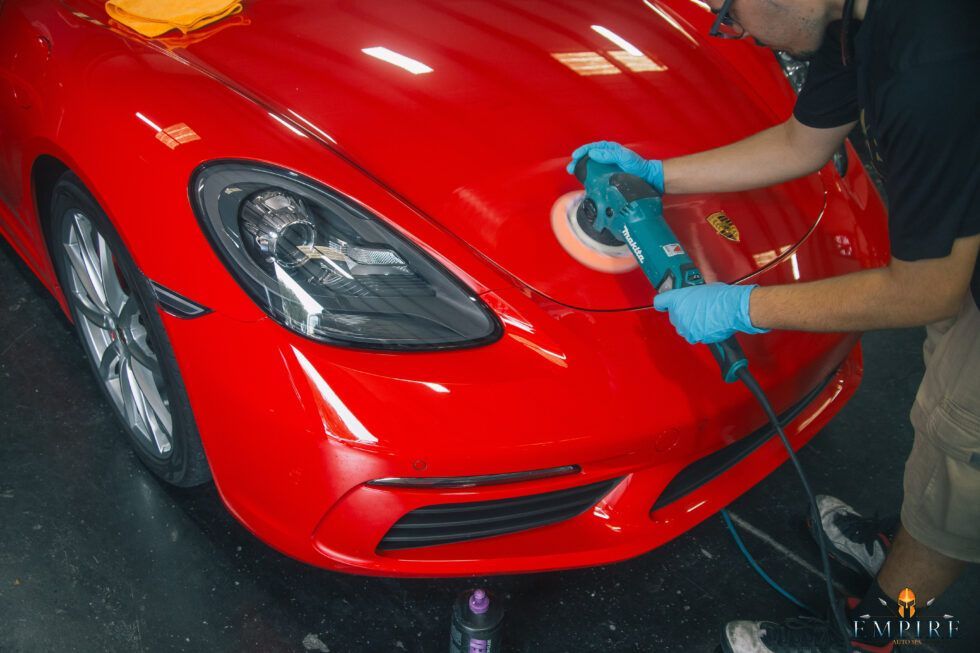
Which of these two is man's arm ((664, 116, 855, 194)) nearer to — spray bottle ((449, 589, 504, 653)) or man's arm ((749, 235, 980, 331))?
man's arm ((749, 235, 980, 331))

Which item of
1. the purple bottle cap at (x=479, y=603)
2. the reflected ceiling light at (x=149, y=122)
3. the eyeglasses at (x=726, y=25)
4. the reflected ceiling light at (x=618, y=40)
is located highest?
the eyeglasses at (x=726, y=25)

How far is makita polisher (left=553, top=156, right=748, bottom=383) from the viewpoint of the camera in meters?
1.60

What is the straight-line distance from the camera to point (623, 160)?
1771 mm

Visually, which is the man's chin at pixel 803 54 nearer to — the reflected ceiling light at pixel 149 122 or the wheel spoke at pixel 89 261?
the reflected ceiling light at pixel 149 122

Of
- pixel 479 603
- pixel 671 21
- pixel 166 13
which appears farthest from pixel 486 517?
pixel 671 21

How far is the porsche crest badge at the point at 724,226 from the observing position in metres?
1.82

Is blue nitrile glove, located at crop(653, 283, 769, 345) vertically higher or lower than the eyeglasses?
lower

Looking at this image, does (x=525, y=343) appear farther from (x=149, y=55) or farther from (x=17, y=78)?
(x=17, y=78)

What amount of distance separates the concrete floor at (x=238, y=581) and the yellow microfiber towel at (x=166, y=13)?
87 centimetres

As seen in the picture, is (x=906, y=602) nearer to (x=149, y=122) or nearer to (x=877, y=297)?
(x=877, y=297)

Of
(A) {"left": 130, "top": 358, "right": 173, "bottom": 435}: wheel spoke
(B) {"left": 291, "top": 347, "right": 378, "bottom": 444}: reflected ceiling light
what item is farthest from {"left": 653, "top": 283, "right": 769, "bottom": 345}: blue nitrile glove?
(A) {"left": 130, "top": 358, "right": 173, "bottom": 435}: wheel spoke

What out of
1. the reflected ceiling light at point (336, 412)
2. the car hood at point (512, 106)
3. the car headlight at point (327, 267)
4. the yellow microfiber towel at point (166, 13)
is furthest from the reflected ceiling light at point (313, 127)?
the reflected ceiling light at point (336, 412)

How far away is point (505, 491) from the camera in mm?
1523

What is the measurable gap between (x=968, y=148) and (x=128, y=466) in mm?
1740
